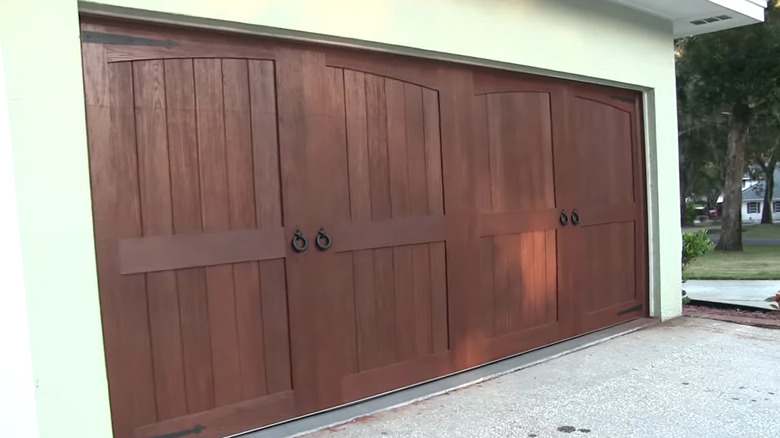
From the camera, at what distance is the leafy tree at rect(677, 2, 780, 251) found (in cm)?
1215

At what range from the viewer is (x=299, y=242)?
312 centimetres

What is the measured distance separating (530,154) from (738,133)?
45.6 ft

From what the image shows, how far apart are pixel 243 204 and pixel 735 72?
1367 centimetres

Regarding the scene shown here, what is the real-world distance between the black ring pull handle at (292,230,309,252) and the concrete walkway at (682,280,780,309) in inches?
221

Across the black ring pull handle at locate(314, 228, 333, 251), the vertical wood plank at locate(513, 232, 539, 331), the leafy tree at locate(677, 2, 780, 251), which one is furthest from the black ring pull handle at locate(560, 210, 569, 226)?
the leafy tree at locate(677, 2, 780, 251)

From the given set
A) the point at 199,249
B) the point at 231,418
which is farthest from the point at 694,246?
the point at 199,249

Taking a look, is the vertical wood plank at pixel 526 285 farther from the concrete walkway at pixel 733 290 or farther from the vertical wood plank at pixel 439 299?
the concrete walkway at pixel 733 290

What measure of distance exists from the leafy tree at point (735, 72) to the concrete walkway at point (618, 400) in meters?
10.2

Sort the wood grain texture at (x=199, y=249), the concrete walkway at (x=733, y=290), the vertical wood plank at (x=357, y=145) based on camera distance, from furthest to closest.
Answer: the concrete walkway at (x=733, y=290) → the vertical wood plank at (x=357, y=145) → the wood grain texture at (x=199, y=249)

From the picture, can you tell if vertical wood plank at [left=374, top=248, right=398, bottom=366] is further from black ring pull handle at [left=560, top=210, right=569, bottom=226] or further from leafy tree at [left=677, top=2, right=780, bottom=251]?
leafy tree at [left=677, top=2, right=780, bottom=251]

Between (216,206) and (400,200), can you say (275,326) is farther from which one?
(400,200)

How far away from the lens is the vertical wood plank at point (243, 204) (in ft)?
9.68

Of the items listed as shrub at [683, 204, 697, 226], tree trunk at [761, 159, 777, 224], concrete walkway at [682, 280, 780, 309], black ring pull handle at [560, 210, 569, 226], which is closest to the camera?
black ring pull handle at [560, 210, 569, 226]

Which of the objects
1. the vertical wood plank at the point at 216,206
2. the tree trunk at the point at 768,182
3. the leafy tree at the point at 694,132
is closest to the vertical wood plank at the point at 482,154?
the vertical wood plank at the point at 216,206
